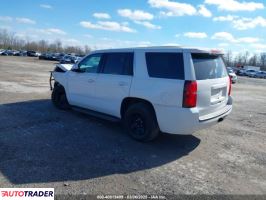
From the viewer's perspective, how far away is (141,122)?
5.69m

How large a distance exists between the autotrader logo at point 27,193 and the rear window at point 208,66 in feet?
10.2

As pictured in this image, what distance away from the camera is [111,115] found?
639 centimetres

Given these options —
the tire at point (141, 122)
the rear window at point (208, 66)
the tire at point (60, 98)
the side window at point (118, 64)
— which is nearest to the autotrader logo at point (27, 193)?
the tire at point (141, 122)

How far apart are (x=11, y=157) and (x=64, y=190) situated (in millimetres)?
1474

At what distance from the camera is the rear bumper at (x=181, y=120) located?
4.91 metres

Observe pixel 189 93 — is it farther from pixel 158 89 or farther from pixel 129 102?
pixel 129 102

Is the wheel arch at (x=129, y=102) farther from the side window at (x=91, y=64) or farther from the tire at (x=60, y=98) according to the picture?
the tire at (x=60, y=98)

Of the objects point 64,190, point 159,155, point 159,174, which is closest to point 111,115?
point 159,155

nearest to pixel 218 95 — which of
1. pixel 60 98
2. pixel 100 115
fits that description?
pixel 100 115

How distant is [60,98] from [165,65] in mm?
4231

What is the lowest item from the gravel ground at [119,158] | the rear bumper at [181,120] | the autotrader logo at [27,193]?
the autotrader logo at [27,193]

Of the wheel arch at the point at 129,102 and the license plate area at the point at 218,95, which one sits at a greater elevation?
the license plate area at the point at 218,95

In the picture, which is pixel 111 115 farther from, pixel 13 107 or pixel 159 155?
pixel 13 107

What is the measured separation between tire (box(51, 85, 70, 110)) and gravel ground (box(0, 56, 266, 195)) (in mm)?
819
